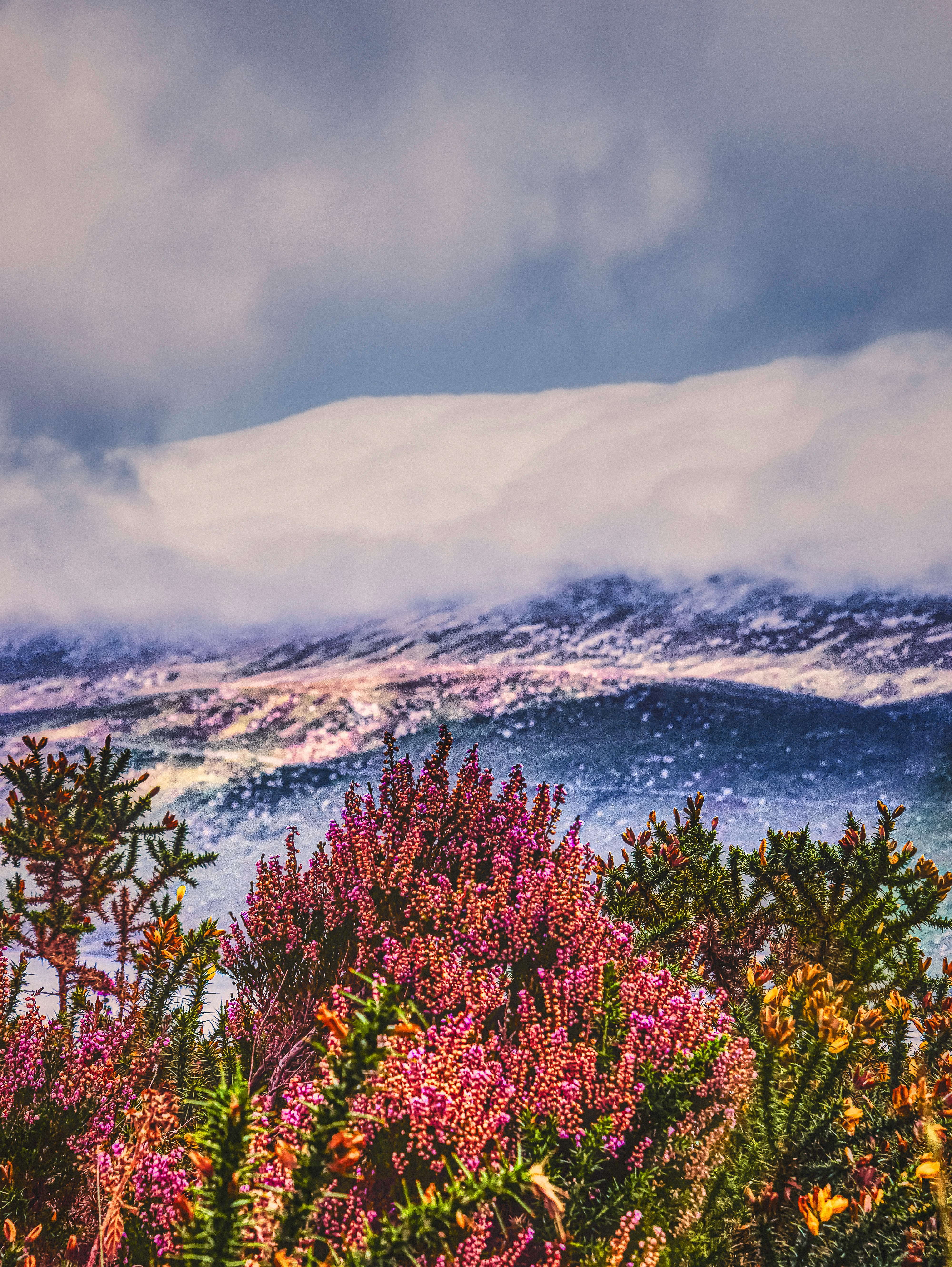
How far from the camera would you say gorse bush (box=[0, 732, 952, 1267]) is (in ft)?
4.31

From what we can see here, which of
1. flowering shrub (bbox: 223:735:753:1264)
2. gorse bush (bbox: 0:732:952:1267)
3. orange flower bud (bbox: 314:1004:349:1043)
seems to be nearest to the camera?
orange flower bud (bbox: 314:1004:349:1043)

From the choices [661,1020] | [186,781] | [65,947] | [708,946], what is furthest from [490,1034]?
[186,781]

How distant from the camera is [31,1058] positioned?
2.23 meters

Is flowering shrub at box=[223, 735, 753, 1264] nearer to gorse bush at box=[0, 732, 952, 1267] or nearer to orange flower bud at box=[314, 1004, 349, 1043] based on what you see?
gorse bush at box=[0, 732, 952, 1267]

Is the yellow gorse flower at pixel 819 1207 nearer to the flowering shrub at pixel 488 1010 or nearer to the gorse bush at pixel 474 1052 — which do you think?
the gorse bush at pixel 474 1052

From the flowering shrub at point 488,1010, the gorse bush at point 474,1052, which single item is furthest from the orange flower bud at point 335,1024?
the flowering shrub at point 488,1010

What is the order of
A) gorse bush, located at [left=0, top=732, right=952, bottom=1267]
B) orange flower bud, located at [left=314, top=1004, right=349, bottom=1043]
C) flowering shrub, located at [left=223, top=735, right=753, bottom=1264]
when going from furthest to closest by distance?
flowering shrub, located at [left=223, top=735, right=753, bottom=1264] → gorse bush, located at [left=0, top=732, right=952, bottom=1267] → orange flower bud, located at [left=314, top=1004, right=349, bottom=1043]

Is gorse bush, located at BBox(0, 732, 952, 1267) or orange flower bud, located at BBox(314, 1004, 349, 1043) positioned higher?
orange flower bud, located at BBox(314, 1004, 349, 1043)

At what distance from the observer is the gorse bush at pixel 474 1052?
131 centimetres

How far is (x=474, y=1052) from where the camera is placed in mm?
1729

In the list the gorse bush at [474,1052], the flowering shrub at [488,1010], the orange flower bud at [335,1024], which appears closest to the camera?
the orange flower bud at [335,1024]

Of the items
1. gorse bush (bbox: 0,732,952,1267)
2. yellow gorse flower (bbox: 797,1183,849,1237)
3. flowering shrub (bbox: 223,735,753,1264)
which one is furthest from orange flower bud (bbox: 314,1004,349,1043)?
yellow gorse flower (bbox: 797,1183,849,1237)

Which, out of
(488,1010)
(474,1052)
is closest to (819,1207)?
(474,1052)

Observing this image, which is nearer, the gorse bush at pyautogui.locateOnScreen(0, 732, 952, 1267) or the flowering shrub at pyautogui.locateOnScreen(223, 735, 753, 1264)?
the gorse bush at pyautogui.locateOnScreen(0, 732, 952, 1267)
